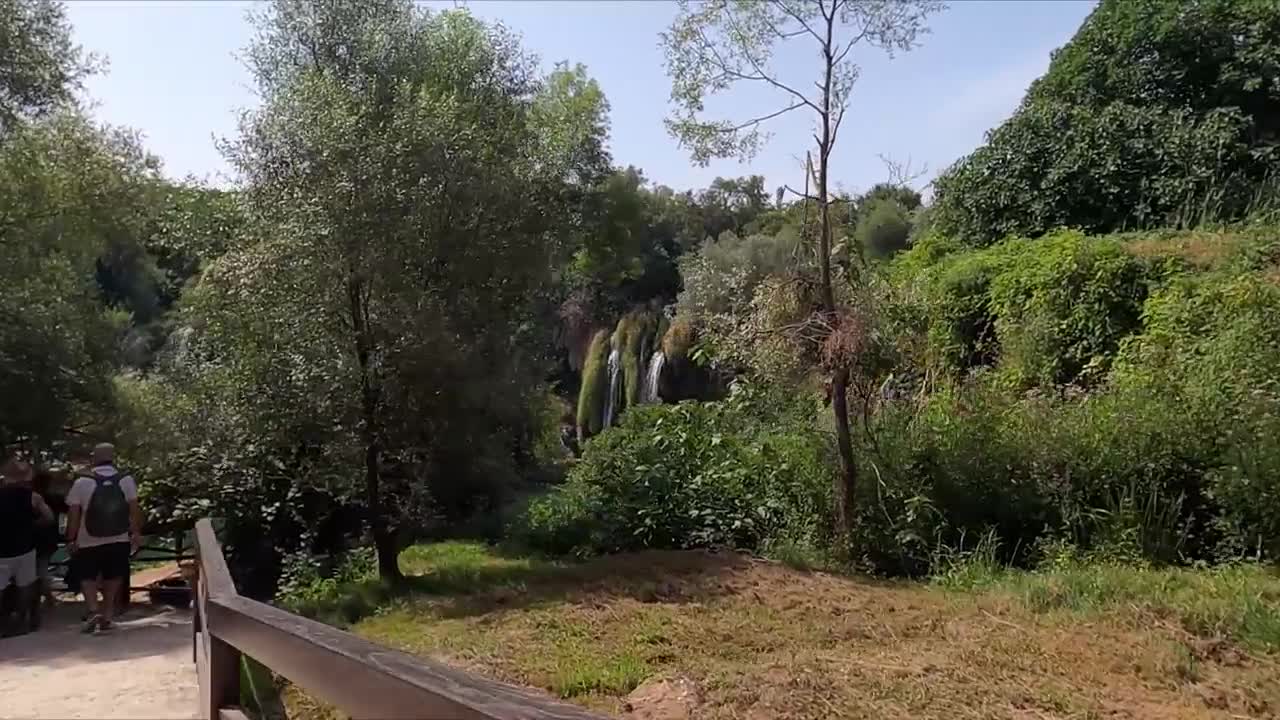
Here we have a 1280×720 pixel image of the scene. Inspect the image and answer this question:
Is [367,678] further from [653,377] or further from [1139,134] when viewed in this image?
[653,377]

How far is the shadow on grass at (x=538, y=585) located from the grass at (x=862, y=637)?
3cm

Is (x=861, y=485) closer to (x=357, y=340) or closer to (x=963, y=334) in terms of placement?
(x=357, y=340)

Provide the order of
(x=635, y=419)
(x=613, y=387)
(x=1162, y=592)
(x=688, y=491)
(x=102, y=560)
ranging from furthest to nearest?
(x=613, y=387), (x=635, y=419), (x=688, y=491), (x=102, y=560), (x=1162, y=592)

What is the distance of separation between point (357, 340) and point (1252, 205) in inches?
492

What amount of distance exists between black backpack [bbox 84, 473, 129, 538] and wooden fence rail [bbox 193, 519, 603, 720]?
192 inches

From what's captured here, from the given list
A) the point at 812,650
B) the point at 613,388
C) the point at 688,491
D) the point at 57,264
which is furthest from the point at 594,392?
the point at 812,650

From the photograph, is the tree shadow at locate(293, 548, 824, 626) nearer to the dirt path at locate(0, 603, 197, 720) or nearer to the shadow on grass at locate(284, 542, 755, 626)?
the shadow on grass at locate(284, 542, 755, 626)

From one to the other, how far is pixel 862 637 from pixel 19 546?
21.2 ft

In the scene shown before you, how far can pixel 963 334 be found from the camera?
14.6 m

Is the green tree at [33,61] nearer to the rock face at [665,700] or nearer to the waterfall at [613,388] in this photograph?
the rock face at [665,700]

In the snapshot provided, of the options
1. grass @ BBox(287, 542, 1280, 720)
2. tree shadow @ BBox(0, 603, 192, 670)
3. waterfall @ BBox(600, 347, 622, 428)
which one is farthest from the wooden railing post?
waterfall @ BBox(600, 347, 622, 428)

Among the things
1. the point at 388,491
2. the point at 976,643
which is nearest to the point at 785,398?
the point at 388,491

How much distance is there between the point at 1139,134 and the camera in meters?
16.4

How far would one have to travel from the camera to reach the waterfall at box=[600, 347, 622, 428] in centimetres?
2675
